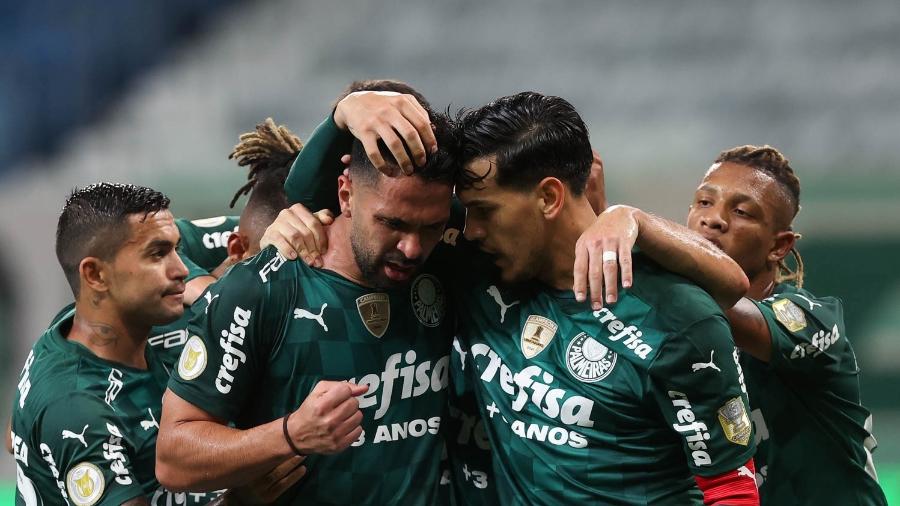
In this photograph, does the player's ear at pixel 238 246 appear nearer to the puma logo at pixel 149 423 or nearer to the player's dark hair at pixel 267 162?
the player's dark hair at pixel 267 162

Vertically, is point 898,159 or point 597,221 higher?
point 597,221

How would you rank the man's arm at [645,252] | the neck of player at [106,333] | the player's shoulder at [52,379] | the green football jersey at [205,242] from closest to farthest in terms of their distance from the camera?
the man's arm at [645,252] → the player's shoulder at [52,379] → the neck of player at [106,333] → the green football jersey at [205,242]

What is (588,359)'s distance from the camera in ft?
9.82

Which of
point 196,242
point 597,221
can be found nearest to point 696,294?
point 597,221

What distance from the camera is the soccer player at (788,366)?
3576 mm

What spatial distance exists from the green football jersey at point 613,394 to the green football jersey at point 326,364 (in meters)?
0.22

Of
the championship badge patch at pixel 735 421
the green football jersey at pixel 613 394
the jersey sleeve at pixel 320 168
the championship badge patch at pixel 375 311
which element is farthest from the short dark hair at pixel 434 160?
the championship badge patch at pixel 735 421

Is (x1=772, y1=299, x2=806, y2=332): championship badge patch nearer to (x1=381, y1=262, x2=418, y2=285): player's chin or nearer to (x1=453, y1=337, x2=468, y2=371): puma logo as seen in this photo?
(x1=453, y1=337, x2=468, y2=371): puma logo

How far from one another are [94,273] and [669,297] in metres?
2.05

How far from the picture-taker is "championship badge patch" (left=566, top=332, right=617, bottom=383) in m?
2.96

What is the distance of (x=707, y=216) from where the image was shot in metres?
3.83

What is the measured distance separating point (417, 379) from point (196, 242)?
192cm

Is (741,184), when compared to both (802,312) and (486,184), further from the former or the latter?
(486,184)

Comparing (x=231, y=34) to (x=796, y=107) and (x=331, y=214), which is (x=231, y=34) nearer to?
(x=796, y=107)
